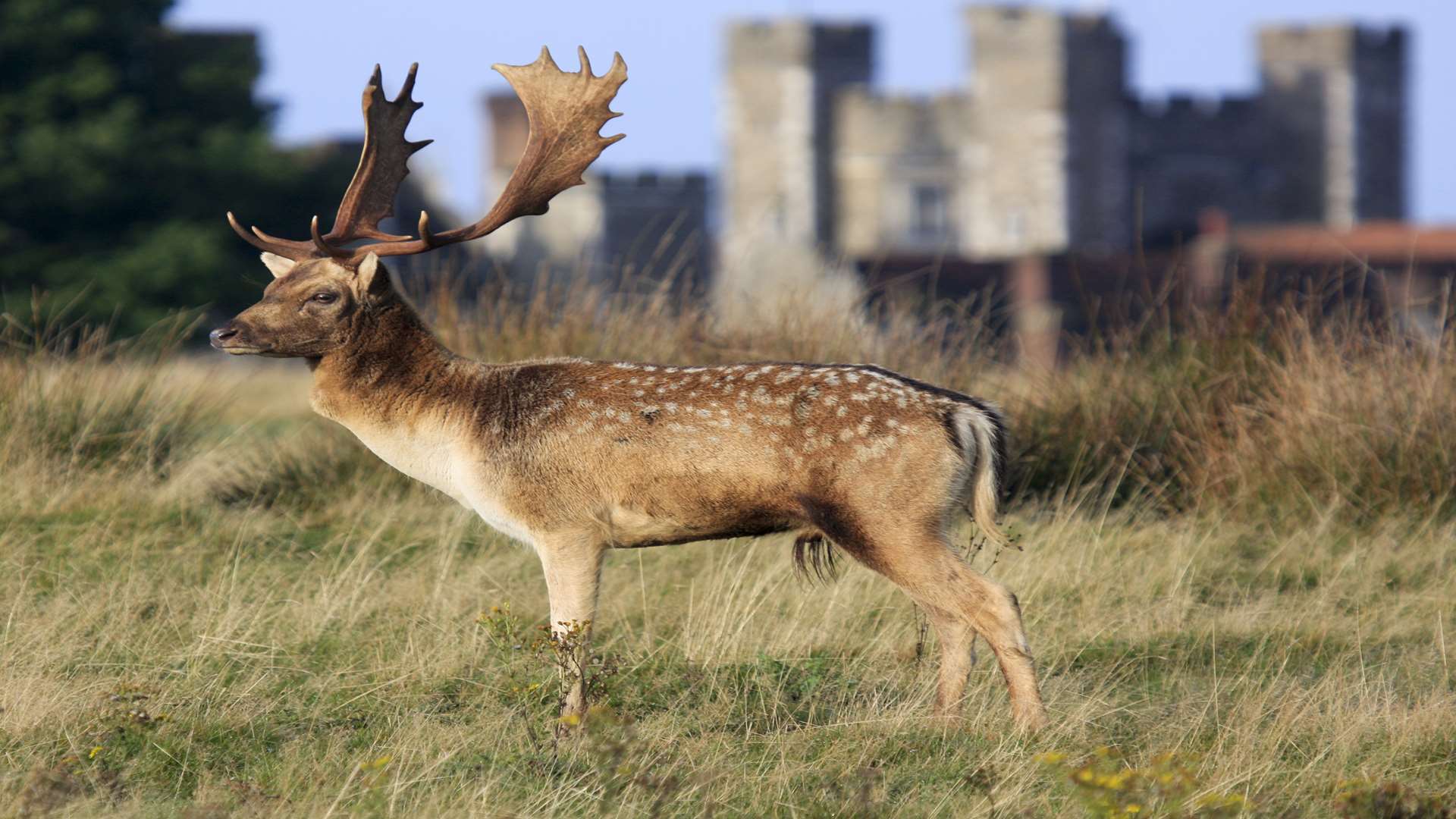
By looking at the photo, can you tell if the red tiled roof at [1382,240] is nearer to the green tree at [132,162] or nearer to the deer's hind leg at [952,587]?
the green tree at [132,162]

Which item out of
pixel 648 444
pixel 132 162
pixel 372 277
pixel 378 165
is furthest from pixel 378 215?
pixel 132 162

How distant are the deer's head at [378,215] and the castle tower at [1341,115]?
46.5m

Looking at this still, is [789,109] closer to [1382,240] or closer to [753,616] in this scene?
[1382,240]

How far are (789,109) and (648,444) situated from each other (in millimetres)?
42938

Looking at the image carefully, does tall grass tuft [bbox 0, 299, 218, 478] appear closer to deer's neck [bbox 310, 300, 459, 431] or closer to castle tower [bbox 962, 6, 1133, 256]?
deer's neck [bbox 310, 300, 459, 431]

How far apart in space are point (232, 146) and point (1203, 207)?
31273 millimetres

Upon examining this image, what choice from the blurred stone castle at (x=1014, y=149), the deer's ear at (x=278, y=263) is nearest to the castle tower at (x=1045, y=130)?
the blurred stone castle at (x=1014, y=149)

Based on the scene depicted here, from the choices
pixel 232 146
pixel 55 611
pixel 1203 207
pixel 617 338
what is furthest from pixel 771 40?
pixel 55 611

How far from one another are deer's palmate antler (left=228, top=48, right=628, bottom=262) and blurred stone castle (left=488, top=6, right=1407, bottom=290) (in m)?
37.4

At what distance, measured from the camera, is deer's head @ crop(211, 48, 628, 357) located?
5.44 m

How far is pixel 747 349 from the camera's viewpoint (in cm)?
878

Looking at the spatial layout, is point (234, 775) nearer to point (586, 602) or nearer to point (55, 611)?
point (586, 602)

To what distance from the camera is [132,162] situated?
26.5 meters

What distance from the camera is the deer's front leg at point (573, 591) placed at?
5.20m
